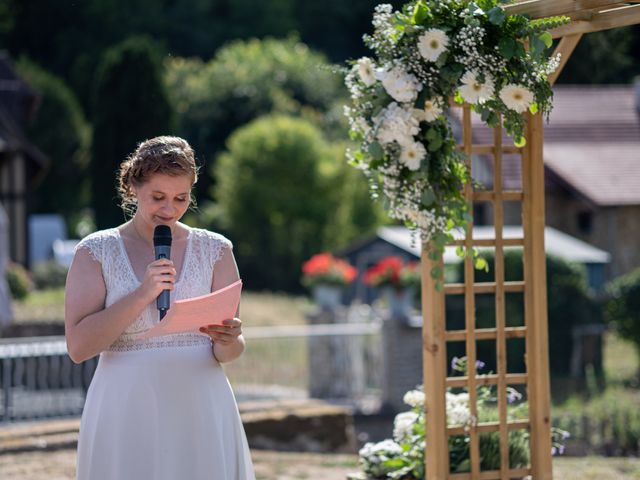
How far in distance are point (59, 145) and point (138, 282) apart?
34.7 metres

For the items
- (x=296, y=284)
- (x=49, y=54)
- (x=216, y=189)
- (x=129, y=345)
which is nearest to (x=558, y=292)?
(x=129, y=345)

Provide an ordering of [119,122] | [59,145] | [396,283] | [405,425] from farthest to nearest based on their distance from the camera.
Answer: [59,145]
[119,122]
[396,283]
[405,425]

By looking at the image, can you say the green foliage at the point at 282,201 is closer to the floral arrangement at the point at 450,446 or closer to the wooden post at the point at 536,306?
the floral arrangement at the point at 450,446

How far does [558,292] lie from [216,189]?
65.2 feet

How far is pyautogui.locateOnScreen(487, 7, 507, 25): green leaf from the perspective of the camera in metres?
5.07

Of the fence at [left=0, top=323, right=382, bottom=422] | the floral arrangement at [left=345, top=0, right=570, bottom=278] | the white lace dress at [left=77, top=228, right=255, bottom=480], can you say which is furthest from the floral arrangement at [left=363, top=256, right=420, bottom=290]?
the white lace dress at [left=77, top=228, right=255, bottom=480]

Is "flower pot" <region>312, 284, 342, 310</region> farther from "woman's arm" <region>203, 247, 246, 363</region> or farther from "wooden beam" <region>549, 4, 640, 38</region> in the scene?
"woman's arm" <region>203, 247, 246, 363</region>

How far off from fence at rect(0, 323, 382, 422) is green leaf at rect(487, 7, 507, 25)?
7.01 metres

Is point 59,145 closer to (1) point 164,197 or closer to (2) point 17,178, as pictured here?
(2) point 17,178

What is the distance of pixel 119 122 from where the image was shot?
2714 cm

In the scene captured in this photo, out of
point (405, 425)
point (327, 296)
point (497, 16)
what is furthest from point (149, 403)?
point (327, 296)

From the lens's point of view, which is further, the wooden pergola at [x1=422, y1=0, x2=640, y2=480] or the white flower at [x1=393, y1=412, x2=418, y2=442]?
the white flower at [x1=393, y1=412, x2=418, y2=442]

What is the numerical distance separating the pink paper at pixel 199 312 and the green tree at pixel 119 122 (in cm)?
2328

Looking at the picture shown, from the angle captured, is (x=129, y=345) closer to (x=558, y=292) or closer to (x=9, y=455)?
(x=9, y=455)
